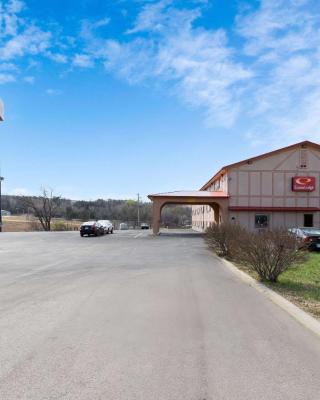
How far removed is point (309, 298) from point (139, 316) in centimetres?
387

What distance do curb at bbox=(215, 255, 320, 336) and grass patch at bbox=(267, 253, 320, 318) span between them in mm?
181

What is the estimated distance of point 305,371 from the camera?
429 cm

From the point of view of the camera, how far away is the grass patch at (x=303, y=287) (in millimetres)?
7651

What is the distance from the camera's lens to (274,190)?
1464 inches

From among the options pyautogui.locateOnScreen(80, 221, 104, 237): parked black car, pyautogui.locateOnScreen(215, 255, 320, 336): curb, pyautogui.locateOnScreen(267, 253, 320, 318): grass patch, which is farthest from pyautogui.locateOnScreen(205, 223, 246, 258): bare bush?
pyautogui.locateOnScreen(80, 221, 104, 237): parked black car

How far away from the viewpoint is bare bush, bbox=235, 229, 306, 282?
9961 millimetres

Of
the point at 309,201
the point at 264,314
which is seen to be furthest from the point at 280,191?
the point at 264,314

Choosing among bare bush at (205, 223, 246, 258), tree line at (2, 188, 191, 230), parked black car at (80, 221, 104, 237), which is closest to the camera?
bare bush at (205, 223, 246, 258)

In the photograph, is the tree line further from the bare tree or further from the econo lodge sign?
the econo lodge sign

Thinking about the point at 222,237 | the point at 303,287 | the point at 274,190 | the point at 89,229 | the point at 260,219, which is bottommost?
the point at 303,287

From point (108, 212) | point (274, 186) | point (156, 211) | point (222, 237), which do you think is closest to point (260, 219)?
point (274, 186)

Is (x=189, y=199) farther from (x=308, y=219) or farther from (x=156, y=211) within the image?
(x=308, y=219)

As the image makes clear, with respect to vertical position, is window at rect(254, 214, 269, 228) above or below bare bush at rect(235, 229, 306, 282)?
above

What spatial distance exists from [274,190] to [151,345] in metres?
34.0
